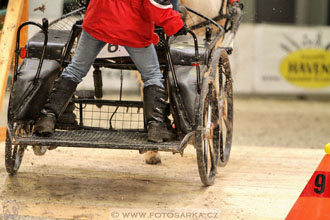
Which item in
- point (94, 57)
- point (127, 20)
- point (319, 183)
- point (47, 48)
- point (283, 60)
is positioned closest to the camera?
point (319, 183)

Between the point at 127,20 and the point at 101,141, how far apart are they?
31.1 inches

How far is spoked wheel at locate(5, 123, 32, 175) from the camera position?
4.30 m

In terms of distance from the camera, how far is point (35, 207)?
12.8 ft

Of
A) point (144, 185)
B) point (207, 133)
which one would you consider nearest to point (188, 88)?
point (207, 133)

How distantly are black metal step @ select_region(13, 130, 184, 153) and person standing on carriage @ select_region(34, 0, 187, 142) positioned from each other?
3.3 inches

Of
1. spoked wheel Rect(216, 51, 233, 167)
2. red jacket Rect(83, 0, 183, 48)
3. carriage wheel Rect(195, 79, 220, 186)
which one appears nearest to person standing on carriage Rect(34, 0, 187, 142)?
red jacket Rect(83, 0, 183, 48)

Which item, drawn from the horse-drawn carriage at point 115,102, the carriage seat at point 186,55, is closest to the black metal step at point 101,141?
the horse-drawn carriage at point 115,102

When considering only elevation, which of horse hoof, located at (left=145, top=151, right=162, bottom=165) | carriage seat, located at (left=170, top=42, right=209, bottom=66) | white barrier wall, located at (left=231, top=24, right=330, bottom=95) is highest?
carriage seat, located at (left=170, top=42, right=209, bottom=66)

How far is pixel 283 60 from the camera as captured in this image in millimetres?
11844

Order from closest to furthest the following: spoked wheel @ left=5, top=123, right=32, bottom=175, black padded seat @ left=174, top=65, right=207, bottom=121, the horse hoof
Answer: black padded seat @ left=174, top=65, right=207, bottom=121 < spoked wheel @ left=5, top=123, right=32, bottom=175 < the horse hoof

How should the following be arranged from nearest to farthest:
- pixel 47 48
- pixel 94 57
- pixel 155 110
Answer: pixel 155 110 → pixel 94 57 → pixel 47 48

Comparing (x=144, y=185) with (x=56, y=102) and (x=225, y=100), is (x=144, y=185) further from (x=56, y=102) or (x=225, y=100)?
(x=225, y=100)

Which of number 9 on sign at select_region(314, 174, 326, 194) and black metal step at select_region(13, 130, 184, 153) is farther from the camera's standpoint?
black metal step at select_region(13, 130, 184, 153)

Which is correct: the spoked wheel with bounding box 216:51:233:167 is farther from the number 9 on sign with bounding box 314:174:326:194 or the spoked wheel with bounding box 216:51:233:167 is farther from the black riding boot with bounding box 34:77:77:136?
the number 9 on sign with bounding box 314:174:326:194
